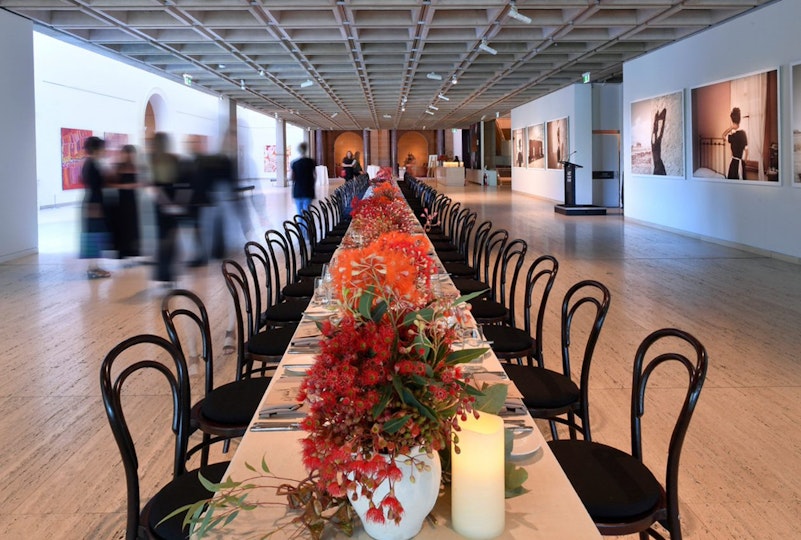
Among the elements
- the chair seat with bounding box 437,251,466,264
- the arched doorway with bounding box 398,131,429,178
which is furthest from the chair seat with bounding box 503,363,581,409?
the arched doorway with bounding box 398,131,429,178

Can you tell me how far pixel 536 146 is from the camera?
22438 mm

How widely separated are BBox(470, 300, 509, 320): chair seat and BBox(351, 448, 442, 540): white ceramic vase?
3.11m

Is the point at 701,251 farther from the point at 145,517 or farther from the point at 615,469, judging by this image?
the point at 145,517

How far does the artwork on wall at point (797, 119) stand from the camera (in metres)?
8.62

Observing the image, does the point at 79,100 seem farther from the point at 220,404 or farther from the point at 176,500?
the point at 176,500

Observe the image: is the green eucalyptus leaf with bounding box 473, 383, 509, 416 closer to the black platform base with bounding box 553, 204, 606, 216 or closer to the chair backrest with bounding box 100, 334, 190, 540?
the chair backrest with bounding box 100, 334, 190, 540

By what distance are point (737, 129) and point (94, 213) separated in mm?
8428

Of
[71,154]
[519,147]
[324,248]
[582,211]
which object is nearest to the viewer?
[324,248]

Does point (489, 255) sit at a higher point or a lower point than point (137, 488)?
higher

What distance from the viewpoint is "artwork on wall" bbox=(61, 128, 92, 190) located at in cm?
2048

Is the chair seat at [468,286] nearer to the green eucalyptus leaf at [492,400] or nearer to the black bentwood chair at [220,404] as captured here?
the black bentwood chair at [220,404]

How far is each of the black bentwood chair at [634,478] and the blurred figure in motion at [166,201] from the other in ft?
16.5

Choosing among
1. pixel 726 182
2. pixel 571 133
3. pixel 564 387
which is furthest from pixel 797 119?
pixel 571 133

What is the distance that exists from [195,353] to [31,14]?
24.5 feet
